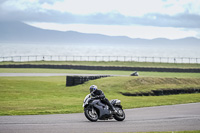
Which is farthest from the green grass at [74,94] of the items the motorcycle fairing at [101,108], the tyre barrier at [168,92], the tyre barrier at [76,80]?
the motorcycle fairing at [101,108]

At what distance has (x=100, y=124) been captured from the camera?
16.2 metres

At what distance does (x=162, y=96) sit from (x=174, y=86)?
329 centimetres

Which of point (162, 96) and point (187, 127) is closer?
point (187, 127)

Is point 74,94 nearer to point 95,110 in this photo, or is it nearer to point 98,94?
point 95,110

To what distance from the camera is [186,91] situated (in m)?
34.6

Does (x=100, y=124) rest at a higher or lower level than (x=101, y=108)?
lower

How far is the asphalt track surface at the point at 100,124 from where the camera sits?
47.4 feet

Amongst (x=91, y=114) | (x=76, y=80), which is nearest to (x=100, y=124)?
(x=91, y=114)

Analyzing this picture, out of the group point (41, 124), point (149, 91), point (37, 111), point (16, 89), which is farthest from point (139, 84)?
point (41, 124)

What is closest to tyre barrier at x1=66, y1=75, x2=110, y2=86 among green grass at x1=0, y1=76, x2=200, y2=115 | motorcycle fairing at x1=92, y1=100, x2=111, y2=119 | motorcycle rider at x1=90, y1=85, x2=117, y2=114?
A: green grass at x1=0, y1=76, x2=200, y2=115

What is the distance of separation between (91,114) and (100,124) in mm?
804

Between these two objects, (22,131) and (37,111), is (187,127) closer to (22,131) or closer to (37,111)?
(22,131)

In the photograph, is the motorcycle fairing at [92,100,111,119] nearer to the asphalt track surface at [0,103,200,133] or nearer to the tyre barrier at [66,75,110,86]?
the asphalt track surface at [0,103,200,133]

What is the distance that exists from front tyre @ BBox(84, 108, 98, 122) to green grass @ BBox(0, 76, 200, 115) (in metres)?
4.65
